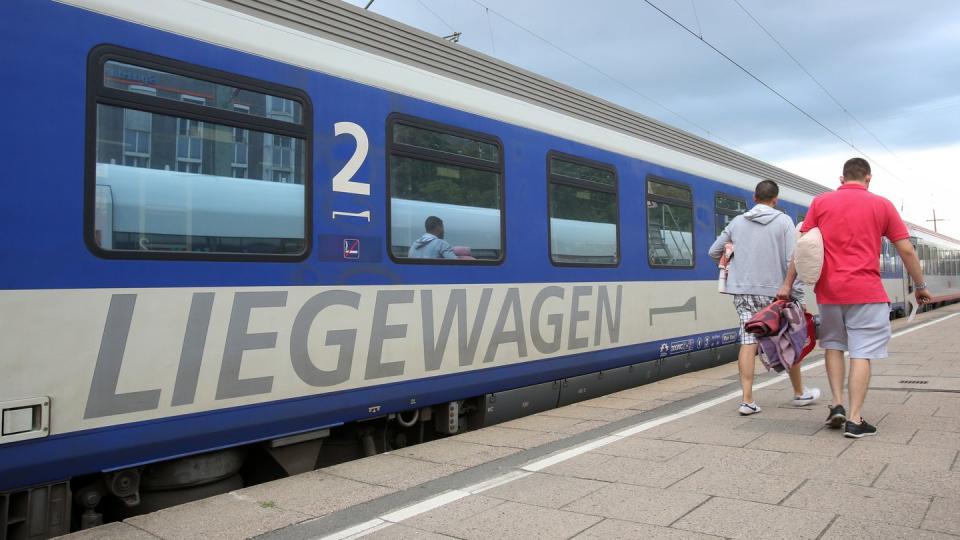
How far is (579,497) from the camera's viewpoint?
347 cm

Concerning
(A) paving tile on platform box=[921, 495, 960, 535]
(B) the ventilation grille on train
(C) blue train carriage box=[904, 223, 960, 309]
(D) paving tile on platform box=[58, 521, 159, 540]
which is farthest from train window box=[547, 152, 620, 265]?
(C) blue train carriage box=[904, 223, 960, 309]

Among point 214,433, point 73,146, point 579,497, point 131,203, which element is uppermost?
point 73,146

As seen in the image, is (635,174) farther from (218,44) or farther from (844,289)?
(218,44)

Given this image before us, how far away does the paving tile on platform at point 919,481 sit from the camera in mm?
3338

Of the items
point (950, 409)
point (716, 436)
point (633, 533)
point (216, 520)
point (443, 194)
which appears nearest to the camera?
point (633, 533)

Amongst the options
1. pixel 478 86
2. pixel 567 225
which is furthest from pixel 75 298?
pixel 567 225

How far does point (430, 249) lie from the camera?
485 cm

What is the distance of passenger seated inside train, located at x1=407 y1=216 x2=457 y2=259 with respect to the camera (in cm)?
475

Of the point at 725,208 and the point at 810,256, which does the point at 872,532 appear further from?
the point at 725,208

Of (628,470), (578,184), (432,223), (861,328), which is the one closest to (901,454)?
(861,328)

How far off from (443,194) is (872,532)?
324 centimetres

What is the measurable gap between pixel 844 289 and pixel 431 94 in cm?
303

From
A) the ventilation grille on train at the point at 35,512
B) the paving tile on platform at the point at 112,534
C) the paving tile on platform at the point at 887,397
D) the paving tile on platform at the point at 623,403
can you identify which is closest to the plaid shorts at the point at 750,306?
the paving tile on platform at the point at 623,403

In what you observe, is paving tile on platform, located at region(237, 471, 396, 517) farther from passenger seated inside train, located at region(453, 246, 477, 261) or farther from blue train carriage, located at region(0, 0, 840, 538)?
passenger seated inside train, located at region(453, 246, 477, 261)
